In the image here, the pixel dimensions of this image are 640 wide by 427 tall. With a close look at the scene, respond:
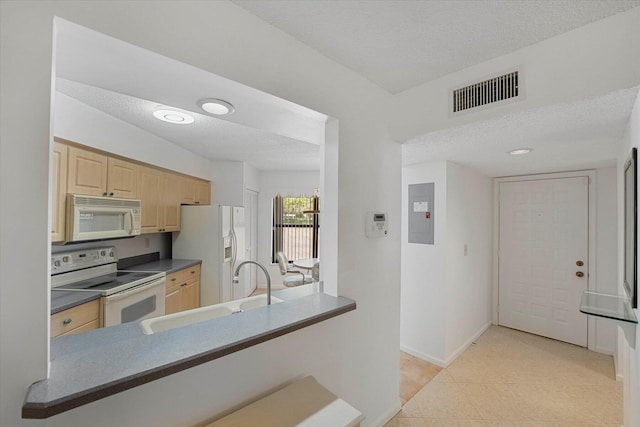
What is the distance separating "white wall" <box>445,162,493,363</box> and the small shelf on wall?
3.92ft

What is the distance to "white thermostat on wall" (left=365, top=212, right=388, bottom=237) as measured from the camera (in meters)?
1.81

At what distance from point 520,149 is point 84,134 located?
3.78 metres

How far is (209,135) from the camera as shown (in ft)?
10.2

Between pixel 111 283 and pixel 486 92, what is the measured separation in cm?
330

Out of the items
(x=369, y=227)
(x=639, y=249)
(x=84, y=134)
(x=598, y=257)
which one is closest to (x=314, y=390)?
(x=369, y=227)

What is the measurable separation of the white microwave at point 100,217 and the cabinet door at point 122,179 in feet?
0.30

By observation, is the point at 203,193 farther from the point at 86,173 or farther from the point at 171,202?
the point at 86,173

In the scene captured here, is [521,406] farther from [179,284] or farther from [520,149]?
[179,284]

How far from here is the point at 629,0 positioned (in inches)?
42.9

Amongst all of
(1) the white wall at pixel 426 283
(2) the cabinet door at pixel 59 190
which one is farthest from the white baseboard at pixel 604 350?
(2) the cabinet door at pixel 59 190

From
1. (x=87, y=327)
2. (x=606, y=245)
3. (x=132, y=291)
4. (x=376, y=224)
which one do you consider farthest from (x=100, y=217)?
(x=606, y=245)

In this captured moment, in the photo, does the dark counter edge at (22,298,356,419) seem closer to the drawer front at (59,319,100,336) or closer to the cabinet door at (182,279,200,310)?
the drawer front at (59,319,100,336)

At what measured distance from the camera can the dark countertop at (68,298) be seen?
6.02ft

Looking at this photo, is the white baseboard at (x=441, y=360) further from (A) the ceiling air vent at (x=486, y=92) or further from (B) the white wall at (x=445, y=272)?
(A) the ceiling air vent at (x=486, y=92)
